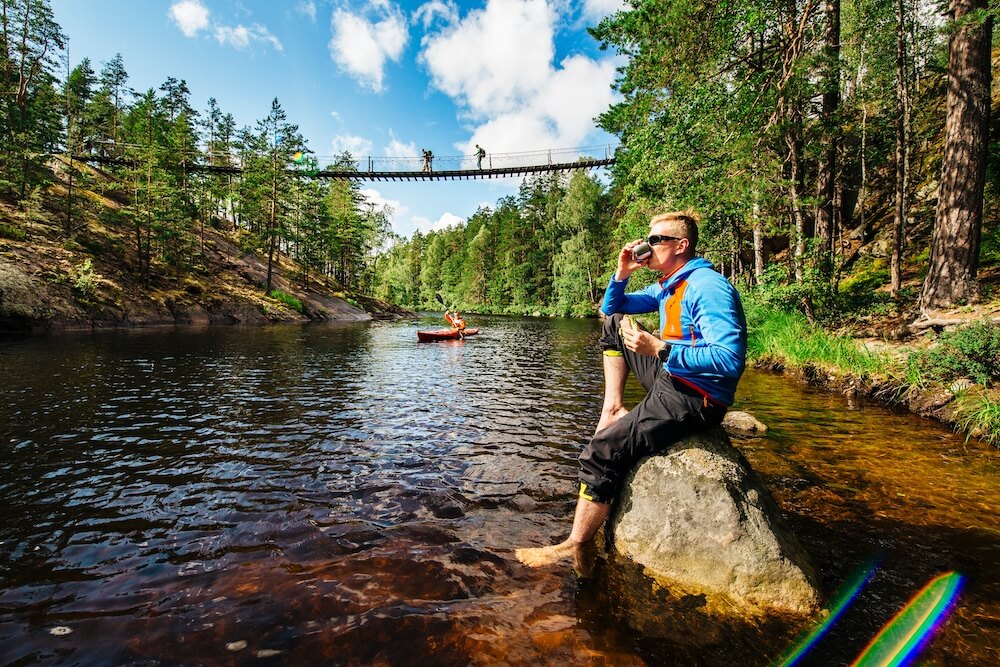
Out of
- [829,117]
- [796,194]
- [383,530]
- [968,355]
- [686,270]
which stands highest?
[829,117]

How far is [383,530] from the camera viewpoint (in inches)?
156

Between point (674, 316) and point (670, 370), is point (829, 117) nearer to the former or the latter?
point (674, 316)

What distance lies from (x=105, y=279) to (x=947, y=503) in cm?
3568

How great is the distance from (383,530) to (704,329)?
133 inches

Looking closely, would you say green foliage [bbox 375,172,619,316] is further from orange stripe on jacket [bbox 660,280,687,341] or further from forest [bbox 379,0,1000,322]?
orange stripe on jacket [bbox 660,280,687,341]

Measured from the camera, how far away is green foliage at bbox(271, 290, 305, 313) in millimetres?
35781

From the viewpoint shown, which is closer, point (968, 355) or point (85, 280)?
point (968, 355)

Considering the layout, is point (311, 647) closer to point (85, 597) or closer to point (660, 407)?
point (85, 597)

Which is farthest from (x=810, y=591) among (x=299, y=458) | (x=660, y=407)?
(x=299, y=458)

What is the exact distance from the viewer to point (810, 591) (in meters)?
2.88

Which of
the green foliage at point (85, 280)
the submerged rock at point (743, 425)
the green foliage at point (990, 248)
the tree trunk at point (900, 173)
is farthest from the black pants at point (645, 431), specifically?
the green foliage at point (85, 280)

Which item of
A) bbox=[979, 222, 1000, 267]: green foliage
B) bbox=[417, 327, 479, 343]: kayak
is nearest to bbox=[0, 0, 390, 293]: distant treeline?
bbox=[417, 327, 479, 343]: kayak

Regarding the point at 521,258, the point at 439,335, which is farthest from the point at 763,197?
the point at 521,258

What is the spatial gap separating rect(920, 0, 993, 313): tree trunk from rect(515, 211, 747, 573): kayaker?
9.66 m
